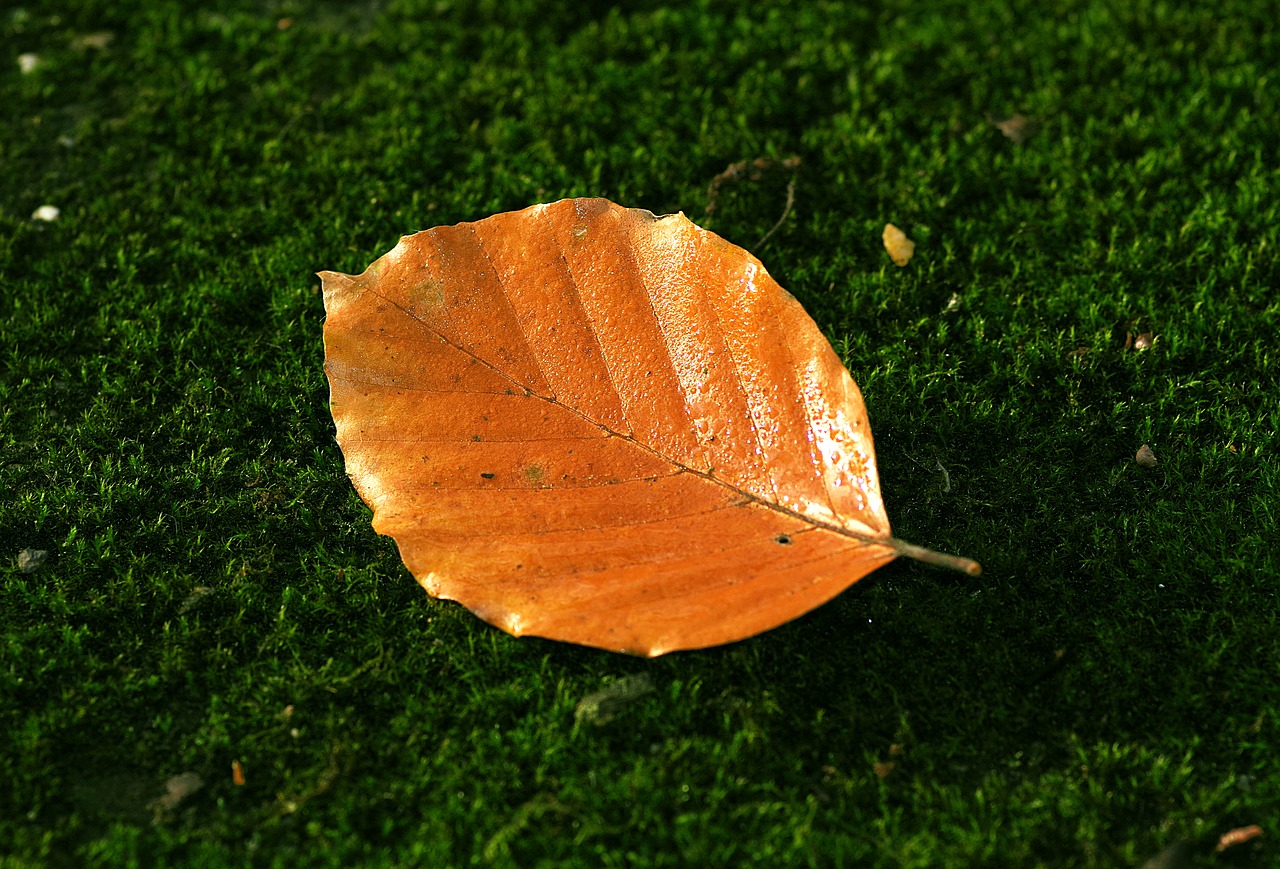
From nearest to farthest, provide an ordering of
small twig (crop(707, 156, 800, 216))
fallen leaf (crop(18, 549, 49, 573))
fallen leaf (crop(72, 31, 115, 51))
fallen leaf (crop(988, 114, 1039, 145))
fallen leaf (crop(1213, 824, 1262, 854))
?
1. fallen leaf (crop(1213, 824, 1262, 854))
2. fallen leaf (crop(18, 549, 49, 573))
3. small twig (crop(707, 156, 800, 216))
4. fallen leaf (crop(988, 114, 1039, 145))
5. fallen leaf (crop(72, 31, 115, 51))

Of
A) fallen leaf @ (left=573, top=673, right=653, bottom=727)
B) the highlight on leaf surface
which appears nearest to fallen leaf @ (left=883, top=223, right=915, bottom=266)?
the highlight on leaf surface

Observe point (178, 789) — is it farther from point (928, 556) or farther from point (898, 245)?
point (898, 245)

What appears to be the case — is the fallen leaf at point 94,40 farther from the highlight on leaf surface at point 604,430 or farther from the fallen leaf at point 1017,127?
the fallen leaf at point 1017,127

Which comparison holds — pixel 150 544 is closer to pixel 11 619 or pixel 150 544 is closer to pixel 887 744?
pixel 11 619

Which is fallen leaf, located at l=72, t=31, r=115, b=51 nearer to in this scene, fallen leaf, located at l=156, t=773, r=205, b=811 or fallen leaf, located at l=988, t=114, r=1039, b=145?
fallen leaf, located at l=156, t=773, r=205, b=811

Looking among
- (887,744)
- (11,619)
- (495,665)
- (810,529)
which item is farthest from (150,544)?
(887,744)

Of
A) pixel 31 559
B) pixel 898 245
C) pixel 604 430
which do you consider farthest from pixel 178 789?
pixel 898 245

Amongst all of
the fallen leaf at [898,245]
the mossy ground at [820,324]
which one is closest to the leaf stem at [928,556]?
the mossy ground at [820,324]
